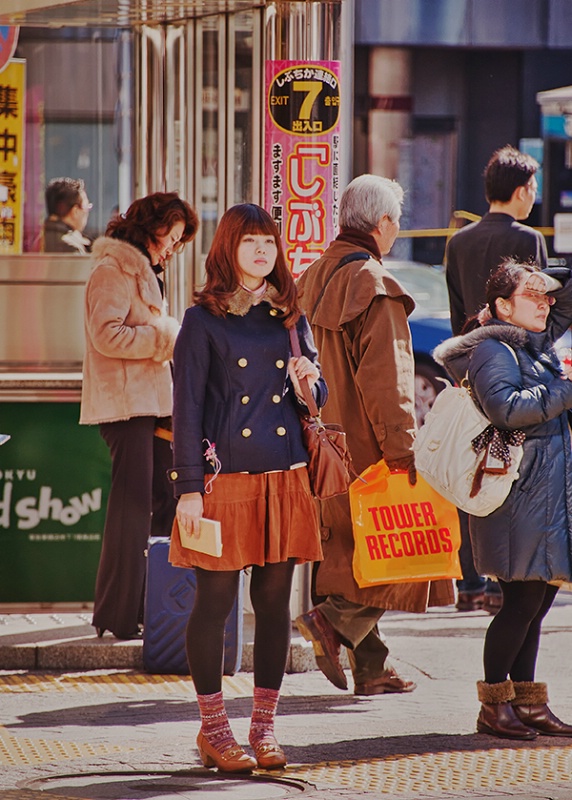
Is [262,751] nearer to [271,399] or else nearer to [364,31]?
[271,399]

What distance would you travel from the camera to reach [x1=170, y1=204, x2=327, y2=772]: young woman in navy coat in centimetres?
541

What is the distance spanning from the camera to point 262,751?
544 centimetres

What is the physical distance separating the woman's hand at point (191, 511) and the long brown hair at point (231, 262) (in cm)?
60

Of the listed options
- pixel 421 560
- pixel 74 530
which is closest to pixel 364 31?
pixel 74 530

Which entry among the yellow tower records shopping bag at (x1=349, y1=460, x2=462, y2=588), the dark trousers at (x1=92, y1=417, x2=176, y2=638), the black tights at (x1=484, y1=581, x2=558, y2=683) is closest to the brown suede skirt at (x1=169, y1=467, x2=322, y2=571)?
the black tights at (x1=484, y1=581, x2=558, y2=683)

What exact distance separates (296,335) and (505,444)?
2.98 ft

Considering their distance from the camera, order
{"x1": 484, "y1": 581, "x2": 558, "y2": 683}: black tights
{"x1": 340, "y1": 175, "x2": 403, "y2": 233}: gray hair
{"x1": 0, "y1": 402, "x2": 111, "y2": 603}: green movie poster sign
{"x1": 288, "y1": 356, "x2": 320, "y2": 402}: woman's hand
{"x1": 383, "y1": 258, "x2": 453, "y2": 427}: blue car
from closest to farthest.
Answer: {"x1": 288, "y1": 356, "x2": 320, "y2": 402}: woman's hand
{"x1": 484, "y1": 581, "x2": 558, "y2": 683}: black tights
{"x1": 340, "y1": 175, "x2": 403, "y2": 233}: gray hair
{"x1": 0, "y1": 402, "x2": 111, "y2": 603}: green movie poster sign
{"x1": 383, "y1": 258, "x2": 453, "y2": 427}: blue car

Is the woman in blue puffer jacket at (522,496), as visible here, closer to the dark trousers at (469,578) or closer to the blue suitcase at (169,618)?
the blue suitcase at (169,618)

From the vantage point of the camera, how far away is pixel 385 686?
6852 mm

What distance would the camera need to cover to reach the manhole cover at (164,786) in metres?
5.11

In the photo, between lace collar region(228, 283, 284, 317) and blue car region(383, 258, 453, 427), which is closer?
lace collar region(228, 283, 284, 317)

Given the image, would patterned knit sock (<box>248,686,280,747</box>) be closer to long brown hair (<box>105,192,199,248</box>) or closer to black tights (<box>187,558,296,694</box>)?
black tights (<box>187,558,296,694</box>)

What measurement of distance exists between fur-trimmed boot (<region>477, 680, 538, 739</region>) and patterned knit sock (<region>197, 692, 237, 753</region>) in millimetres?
1072

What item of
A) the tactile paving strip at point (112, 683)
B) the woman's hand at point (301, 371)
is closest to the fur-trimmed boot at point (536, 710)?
the tactile paving strip at point (112, 683)
